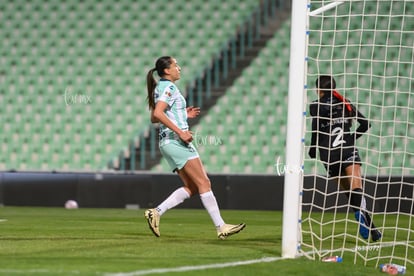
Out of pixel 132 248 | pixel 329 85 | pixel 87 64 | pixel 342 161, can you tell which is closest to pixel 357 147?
pixel 342 161

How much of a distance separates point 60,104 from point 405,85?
687cm

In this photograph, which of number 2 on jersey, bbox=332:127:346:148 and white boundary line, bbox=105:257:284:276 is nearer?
white boundary line, bbox=105:257:284:276

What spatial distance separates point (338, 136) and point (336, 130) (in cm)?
7

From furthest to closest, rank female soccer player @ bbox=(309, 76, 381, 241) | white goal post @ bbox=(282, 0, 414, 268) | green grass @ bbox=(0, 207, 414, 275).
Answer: female soccer player @ bbox=(309, 76, 381, 241), white goal post @ bbox=(282, 0, 414, 268), green grass @ bbox=(0, 207, 414, 275)

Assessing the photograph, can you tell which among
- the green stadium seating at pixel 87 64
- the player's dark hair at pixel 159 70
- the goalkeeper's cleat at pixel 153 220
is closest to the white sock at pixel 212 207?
the goalkeeper's cleat at pixel 153 220

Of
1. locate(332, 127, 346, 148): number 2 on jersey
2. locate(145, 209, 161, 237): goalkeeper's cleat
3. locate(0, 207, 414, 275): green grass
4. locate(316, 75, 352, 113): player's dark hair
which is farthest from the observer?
locate(332, 127, 346, 148): number 2 on jersey

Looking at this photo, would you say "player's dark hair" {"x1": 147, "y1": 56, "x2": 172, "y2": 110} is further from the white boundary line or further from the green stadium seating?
the green stadium seating

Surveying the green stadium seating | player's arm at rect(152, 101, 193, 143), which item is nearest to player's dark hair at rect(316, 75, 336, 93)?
player's arm at rect(152, 101, 193, 143)

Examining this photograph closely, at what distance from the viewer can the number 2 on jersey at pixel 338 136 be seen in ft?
32.5

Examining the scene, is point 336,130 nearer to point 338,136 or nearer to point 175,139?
point 338,136

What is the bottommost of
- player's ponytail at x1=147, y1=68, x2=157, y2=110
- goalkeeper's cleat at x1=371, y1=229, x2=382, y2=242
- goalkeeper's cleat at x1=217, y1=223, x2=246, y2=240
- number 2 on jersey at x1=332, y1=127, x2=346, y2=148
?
goalkeeper's cleat at x1=371, y1=229, x2=382, y2=242

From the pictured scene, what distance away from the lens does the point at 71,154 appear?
18875mm

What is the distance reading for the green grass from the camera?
679 cm

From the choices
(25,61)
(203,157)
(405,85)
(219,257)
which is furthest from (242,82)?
(219,257)
